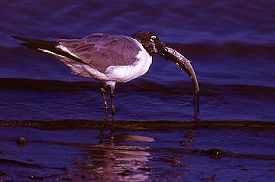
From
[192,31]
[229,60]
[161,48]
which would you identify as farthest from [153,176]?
[192,31]

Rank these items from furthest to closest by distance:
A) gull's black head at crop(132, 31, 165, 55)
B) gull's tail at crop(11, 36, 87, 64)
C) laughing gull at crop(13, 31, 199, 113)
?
1. gull's black head at crop(132, 31, 165, 55)
2. laughing gull at crop(13, 31, 199, 113)
3. gull's tail at crop(11, 36, 87, 64)

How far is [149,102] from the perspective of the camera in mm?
10141

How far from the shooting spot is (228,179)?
23.4 feet

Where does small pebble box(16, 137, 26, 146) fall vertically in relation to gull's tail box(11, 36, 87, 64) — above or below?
below

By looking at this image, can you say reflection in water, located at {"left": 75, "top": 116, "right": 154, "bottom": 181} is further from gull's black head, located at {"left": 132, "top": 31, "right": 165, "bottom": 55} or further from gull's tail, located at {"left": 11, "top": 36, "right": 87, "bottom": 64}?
gull's black head, located at {"left": 132, "top": 31, "right": 165, "bottom": 55}

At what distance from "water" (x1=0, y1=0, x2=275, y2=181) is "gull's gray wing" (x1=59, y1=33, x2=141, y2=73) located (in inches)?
22.4

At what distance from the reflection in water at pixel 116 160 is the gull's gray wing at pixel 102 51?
863 millimetres

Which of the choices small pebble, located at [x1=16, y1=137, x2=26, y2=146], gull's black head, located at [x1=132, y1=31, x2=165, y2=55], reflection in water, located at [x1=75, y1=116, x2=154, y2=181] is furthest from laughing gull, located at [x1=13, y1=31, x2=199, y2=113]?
small pebble, located at [x1=16, y1=137, x2=26, y2=146]

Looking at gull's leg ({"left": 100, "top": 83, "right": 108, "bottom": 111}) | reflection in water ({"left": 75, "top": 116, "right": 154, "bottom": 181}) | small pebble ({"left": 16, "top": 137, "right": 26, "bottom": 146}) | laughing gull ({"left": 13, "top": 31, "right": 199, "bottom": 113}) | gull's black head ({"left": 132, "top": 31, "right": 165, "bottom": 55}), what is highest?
gull's black head ({"left": 132, "top": 31, "right": 165, "bottom": 55})

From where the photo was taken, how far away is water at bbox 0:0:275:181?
749 cm

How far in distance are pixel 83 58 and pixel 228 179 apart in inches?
103

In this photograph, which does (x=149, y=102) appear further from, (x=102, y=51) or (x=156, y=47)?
(x=102, y=51)

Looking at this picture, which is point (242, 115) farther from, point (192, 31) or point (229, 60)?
point (192, 31)

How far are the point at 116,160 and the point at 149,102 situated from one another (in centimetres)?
260
